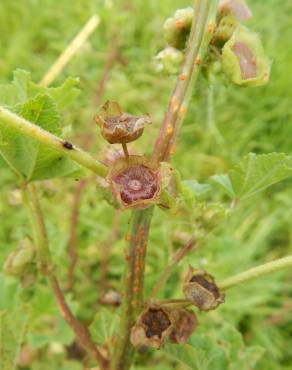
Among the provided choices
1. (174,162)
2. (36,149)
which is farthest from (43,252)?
(174,162)

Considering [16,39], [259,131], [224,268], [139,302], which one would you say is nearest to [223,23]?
[139,302]

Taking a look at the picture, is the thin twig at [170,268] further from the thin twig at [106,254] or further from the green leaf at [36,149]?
the thin twig at [106,254]

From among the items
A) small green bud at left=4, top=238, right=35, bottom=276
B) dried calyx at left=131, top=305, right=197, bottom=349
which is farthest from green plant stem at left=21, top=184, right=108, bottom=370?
dried calyx at left=131, top=305, right=197, bottom=349

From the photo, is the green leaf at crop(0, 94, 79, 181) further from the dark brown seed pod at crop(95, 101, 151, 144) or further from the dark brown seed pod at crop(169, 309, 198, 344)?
the dark brown seed pod at crop(169, 309, 198, 344)

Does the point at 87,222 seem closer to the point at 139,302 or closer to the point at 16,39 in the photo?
the point at 16,39

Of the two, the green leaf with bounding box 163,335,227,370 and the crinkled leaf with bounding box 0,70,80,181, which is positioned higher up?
the crinkled leaf with bounding box 0,70,80,181

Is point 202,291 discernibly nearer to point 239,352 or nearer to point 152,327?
point 152,327
